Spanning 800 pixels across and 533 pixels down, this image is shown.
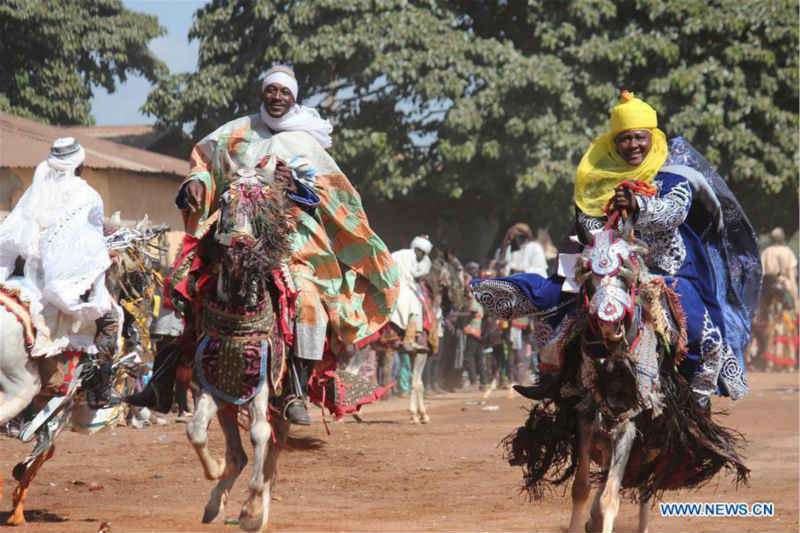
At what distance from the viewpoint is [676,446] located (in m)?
7.97

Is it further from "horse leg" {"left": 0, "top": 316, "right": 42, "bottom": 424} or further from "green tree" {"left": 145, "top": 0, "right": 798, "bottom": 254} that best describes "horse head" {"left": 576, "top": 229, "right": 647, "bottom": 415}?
"green tree" {"left": 145, "top": 0, "right": 798, "bottom": 254}

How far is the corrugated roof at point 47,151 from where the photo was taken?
18.4 m

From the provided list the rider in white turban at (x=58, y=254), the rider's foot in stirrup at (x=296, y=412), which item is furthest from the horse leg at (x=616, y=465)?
the rider in white turban at (x=58, y=254)

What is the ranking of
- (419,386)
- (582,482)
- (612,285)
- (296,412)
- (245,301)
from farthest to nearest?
(419,386)
(296,412)
(245,301)
(582,482)
(612,285)

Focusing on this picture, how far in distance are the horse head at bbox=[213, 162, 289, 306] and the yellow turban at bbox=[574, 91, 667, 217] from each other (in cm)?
201

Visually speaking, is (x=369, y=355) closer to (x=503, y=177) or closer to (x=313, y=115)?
(x=503, y=177)

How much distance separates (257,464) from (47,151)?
11789mm

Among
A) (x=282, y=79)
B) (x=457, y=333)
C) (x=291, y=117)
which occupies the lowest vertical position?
(x=457, y=333)

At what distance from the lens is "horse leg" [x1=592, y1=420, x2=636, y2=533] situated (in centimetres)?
735

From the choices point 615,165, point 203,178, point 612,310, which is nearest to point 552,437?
point 612,310

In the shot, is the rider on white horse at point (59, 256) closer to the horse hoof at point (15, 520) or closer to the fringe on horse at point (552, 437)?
the horse hoof at point (15, 520)

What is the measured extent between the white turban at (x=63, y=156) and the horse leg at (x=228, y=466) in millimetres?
2211

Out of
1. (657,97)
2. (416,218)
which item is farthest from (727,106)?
(416,218)

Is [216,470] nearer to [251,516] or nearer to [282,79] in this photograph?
[251,516]
